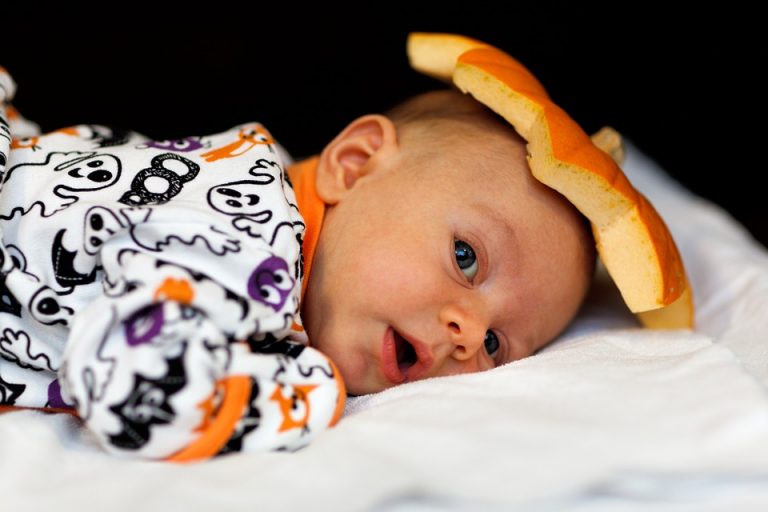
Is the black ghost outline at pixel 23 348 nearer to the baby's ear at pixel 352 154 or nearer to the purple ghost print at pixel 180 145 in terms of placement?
the purple ghost print at pixel 180 145

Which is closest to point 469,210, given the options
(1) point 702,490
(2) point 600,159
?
(2) point 600,159

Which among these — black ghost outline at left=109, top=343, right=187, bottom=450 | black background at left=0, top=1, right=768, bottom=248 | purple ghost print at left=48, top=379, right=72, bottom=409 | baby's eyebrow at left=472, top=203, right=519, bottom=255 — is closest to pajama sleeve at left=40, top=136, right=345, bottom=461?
black ghost outline at left=109, top=343, right=187, bottom=450

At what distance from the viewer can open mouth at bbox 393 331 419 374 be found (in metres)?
1.09

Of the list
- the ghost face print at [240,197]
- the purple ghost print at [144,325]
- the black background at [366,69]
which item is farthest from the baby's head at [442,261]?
the black background at [366,69]

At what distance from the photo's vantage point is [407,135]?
1206 millimetres

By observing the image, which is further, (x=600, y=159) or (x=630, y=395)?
(x=600, y=159)

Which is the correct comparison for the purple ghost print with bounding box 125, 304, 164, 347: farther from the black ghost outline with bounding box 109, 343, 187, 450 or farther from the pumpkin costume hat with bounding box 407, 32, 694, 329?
the pumpkin costume hat with bounding box 407, 32, 694, 329

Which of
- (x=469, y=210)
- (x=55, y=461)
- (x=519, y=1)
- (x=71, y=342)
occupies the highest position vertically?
(x=519, y=1)

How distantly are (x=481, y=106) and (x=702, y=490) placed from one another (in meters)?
0.65

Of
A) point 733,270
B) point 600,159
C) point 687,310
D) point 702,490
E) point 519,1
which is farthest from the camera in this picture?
point 519,1

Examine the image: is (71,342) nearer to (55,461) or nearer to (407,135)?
(55,461)

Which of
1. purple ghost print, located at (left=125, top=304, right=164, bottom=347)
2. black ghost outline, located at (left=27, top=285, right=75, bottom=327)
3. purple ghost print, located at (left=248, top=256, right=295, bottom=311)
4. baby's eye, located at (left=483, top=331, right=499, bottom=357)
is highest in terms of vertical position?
purple ghost print, located at (left=248, top=256, right=295, bottom=311)

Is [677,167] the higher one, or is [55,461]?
[677,167]

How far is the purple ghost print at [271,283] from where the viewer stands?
910 millimetres
